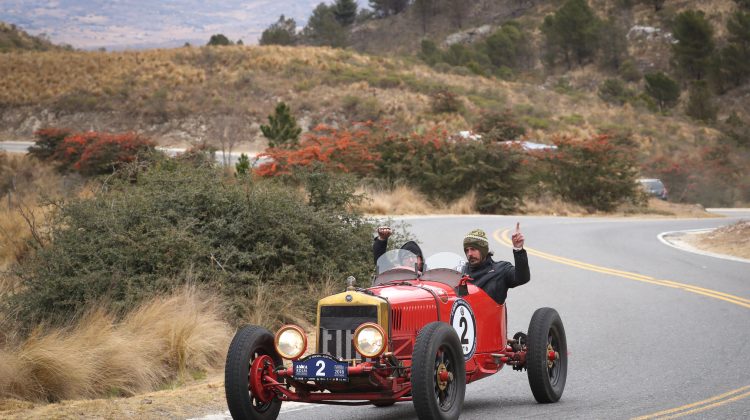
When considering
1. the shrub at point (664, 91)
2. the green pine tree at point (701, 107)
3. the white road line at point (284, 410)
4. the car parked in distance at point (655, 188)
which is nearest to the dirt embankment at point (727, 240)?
the car parked in distance at point (655, 188)

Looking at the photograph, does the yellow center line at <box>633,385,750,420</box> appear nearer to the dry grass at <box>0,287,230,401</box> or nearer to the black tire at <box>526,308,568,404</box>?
the black tire at <box>526,308,568,404</box>

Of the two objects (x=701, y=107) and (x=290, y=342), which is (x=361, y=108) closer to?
(x=701, y=107)

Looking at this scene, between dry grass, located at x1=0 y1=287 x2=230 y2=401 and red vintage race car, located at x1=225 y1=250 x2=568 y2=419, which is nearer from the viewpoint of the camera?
red vintage race car, located at x1=225 y1=250 x2=568 y2=419

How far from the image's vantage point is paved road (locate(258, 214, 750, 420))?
26.2ft

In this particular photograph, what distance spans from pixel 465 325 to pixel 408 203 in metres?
24.1

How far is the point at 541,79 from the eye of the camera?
8494cm

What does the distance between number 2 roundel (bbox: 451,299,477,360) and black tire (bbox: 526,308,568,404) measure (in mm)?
600

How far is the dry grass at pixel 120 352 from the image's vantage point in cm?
841

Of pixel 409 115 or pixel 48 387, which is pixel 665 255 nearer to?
pixel 48 387

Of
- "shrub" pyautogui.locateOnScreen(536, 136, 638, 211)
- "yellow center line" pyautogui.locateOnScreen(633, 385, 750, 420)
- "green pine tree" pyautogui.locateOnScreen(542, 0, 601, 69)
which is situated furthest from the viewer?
"green pine tree" pyautogui.locateOnScreen(542, 0, 601, 69)

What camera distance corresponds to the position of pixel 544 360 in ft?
26.7

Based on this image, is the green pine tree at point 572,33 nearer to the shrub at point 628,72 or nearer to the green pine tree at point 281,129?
the shrub at point 628,72

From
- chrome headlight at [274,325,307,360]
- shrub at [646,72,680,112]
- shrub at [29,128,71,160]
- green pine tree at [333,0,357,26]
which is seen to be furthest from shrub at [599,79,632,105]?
chrome headlight at [274,325,307,360]

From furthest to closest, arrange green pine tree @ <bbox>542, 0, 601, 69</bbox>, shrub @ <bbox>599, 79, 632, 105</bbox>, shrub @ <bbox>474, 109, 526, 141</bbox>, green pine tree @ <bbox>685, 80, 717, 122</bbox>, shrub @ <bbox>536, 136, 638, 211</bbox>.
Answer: green pine tree @ <bbox>542, 0, 601, 69</bbox>, shrub @ <bbox>599, 79, 632, 105</bbox>, green pine tree @ <bbox>685, 80, 717, 122</bbox>, shrub @ <bbox>474, 109, 526, 141</bbox>, shrub @ <bbox>536, 136, 638, 211</bbox>
